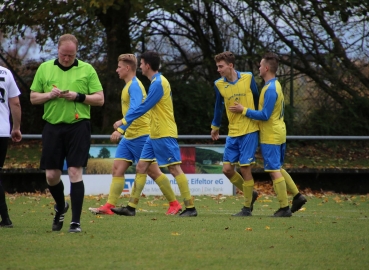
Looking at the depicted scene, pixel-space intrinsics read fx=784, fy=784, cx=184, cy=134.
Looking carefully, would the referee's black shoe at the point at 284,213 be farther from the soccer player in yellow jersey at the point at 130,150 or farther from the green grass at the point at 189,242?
the soccer player in yellow jersey at the point at 130,150

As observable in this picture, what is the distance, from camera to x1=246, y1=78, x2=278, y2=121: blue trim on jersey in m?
10.1

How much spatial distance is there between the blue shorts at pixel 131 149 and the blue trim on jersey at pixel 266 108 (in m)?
1.65

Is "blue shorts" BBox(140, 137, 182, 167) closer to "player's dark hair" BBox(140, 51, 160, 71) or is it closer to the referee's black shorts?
"player's dark hair" BBox(140, 51, 160, 71)

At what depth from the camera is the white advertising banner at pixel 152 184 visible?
15797mm

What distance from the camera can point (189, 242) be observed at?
719 cm

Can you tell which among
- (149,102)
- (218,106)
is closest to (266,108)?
(218,106)

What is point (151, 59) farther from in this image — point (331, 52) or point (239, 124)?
point (331, 52)

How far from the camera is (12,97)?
29.1 feet

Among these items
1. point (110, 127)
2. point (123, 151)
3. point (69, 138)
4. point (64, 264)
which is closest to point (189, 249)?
point (64, 264)

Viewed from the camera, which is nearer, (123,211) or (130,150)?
(123,211)

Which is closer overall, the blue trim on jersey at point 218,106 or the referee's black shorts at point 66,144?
the referee's black shorts at point 66,144

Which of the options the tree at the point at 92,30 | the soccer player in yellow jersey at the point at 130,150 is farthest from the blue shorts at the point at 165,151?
the tree at the point at 92,30

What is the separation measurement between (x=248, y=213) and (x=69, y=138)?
→ 3418 mm

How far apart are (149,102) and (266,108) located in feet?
4.98
